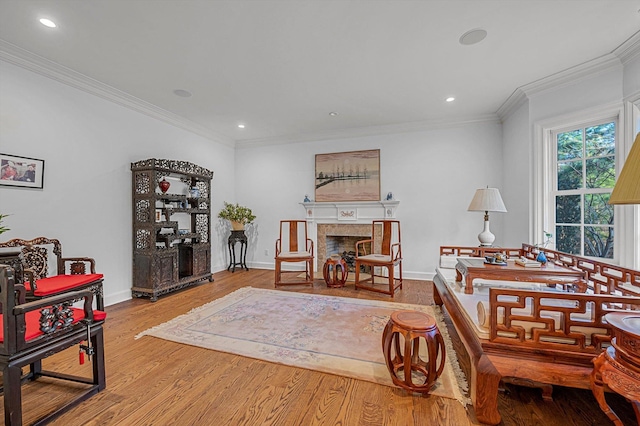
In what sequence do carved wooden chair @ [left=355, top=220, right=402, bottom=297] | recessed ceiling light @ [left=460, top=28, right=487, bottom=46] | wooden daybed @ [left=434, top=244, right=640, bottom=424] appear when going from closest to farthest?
wooden daybed @ [left=434, top=244, right=640, bottom=424], recessed ceiling light @ [left=460, top=28, right=487, bottom=46], carved wooden chair @ [left=355, top=220, right=402, bottom=297]

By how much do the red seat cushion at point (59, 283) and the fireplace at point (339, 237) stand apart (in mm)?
3430

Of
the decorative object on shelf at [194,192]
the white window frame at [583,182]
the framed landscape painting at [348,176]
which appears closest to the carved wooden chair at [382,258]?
the framed landscape painting at [348,176]

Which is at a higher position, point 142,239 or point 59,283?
point 142,239

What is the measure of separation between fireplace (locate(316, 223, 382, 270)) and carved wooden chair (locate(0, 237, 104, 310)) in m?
3.42

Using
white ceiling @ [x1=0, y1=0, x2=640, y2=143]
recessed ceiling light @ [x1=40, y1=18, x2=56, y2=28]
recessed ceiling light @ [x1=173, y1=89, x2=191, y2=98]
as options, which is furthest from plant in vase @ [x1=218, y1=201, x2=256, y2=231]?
recessed ceiling light @ [x1=40, y1=18, x2=56, y2=28]

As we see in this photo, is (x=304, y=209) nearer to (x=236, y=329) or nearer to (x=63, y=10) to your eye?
(x=236, y=329)

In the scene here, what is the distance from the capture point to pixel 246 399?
172cm

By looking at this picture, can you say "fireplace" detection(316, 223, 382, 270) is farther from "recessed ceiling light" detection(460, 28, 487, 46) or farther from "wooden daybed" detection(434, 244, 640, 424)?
"wooden daybed" detection(434, 244, 640, 424)

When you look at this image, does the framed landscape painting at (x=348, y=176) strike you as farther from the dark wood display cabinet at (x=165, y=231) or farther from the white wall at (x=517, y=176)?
the dark wood display cabinet at (x=165, y=231)

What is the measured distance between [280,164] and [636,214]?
16.3 feet

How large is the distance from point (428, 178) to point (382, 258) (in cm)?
175

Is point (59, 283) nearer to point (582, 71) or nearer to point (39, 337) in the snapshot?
point (39, 337)

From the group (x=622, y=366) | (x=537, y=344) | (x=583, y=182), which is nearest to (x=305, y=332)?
(x=537, y=344)

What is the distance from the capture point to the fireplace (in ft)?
16.7
